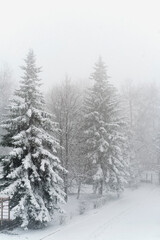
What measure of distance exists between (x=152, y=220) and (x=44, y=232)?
28.7 feet

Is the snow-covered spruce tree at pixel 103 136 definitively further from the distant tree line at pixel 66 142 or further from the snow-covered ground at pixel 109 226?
the snow-covered ground at pixel 109 226

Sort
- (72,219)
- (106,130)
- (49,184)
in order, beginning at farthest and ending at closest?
1. (106,130)
2. (72,219)
3. (49,184)

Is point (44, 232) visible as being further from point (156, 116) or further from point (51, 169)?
point (156, 116)

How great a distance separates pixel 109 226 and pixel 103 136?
44.4 ft

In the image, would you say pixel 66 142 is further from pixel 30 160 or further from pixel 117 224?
pixel 117 224

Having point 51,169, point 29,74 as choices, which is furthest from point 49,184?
point 29,74

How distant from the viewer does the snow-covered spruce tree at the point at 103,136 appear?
32.2 m

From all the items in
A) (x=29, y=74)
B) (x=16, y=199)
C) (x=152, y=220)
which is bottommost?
(x=152, y=220)

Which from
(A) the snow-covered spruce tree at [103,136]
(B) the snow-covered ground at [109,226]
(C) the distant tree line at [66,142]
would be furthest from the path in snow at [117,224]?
(A) the snow-covered spruce tree at [103,136]

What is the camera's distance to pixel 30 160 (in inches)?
783

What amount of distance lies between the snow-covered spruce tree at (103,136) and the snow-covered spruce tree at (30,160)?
11.3m

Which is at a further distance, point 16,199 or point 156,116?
point 156,116

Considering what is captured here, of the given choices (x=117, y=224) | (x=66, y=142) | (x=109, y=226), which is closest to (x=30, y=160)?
(x=109, y=226)

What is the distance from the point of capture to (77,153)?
114ft
